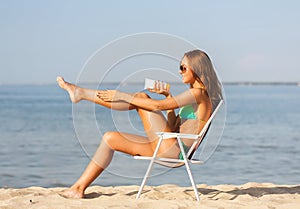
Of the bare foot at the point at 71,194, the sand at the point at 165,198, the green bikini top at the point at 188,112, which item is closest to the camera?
the sand at the point at 165,198

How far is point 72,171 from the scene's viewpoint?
859 cm

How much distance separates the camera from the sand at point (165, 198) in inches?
181

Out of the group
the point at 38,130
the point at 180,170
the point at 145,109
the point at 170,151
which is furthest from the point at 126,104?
the point at 38,130

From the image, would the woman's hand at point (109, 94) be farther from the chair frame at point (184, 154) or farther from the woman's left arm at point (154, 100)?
the chair frame at point (184, 154)

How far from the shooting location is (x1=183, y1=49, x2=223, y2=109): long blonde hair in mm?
4832

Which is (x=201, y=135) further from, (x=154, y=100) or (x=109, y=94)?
(x=109, y=94)

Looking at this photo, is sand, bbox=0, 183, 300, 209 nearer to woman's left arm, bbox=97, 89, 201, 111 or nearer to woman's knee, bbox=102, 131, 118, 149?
woman's knee, bbox=102, 131, 118, 149

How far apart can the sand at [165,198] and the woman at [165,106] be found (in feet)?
1.17

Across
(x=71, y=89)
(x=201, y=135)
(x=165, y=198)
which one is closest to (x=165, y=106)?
(x=201, y=135)

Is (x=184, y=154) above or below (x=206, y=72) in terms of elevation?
below

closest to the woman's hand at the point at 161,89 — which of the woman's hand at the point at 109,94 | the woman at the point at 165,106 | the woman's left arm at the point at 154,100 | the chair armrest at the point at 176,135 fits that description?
the woman at the point at 165,106

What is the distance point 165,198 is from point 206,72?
107cm

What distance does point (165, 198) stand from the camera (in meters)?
5.17

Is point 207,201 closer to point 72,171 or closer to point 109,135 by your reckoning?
point 109,135
